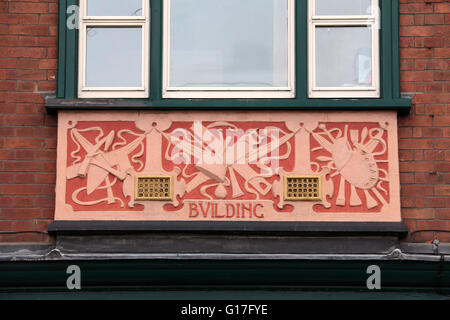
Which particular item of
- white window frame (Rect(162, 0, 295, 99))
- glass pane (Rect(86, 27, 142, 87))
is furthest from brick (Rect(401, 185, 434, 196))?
glass pane (Rect(86, 27, 142, 87))

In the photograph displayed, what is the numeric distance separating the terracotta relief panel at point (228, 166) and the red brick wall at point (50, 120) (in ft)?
0.61

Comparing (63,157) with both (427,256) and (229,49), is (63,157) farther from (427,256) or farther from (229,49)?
(427,256)

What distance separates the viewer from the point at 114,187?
7.23 meters

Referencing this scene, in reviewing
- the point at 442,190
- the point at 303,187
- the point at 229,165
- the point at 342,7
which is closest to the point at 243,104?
the point at 229,165

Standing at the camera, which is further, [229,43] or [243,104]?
[229,43]

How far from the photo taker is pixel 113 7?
763 centimetres

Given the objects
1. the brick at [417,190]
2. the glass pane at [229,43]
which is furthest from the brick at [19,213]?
the brick at [417,190]

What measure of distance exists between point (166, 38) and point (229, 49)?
57 centimetres

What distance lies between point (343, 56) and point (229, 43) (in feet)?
3.35

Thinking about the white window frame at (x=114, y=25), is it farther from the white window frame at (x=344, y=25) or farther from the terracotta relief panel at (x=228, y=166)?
the white window frame at (x=344, y=25)

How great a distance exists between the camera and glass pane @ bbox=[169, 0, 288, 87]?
24.6ft

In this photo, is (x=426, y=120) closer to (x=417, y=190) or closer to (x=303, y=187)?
(x=417, y=190)

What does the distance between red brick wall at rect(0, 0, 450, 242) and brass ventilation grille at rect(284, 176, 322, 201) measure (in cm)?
75

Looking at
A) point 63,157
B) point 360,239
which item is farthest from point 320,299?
point 63,157
